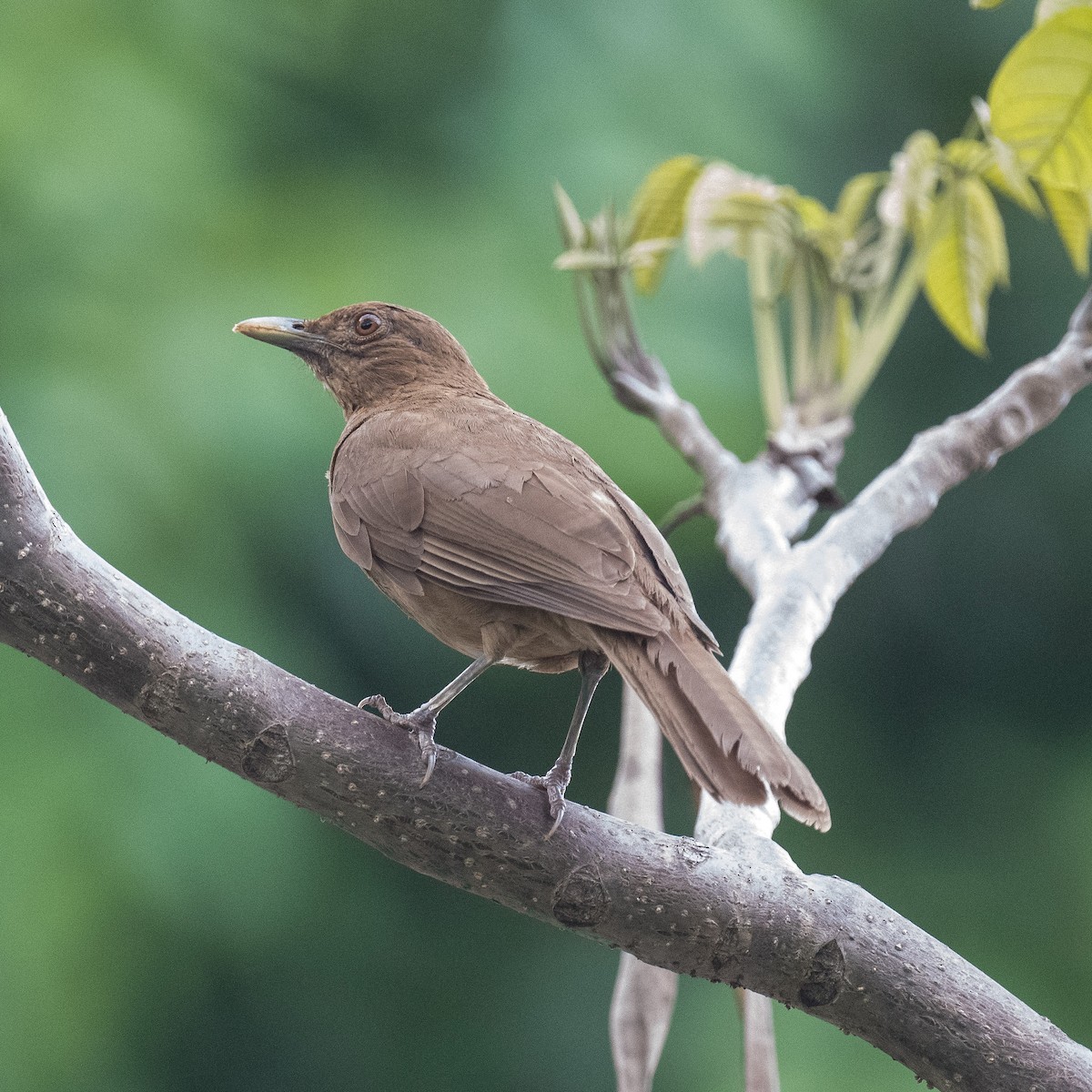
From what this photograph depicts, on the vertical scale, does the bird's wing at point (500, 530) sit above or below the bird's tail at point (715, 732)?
above

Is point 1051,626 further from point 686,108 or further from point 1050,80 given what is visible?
point 1050,80

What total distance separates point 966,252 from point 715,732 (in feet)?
5.81

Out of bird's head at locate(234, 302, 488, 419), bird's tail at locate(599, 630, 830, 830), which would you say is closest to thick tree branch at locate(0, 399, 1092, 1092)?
bird's tail at locate(599, 630, 830, 830)

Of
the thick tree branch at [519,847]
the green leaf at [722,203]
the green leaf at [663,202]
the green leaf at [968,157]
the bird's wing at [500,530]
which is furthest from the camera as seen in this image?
the green leaf at [663,202]

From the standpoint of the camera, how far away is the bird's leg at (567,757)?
63.5 inches

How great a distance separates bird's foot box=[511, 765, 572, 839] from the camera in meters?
1.61

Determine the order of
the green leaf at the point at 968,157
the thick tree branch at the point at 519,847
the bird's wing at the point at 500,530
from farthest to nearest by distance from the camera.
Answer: the green leaf at the point at 968,157, the bird's wing at the point at 500,530, the thick tree branch at the point at 519,847

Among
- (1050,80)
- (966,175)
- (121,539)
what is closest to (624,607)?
(1050,80)

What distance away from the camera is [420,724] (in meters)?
1.66

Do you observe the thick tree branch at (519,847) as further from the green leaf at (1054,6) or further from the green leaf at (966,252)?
the green leaf at (966,252)

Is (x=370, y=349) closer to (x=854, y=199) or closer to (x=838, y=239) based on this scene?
(x=838, y=239)

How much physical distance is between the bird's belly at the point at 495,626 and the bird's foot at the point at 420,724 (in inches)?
7.9

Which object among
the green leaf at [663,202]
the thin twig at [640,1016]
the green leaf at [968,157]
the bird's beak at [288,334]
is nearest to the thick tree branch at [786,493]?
the thin twig at [640,1016]

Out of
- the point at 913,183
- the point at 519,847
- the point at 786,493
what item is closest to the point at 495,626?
the point at 519,847
